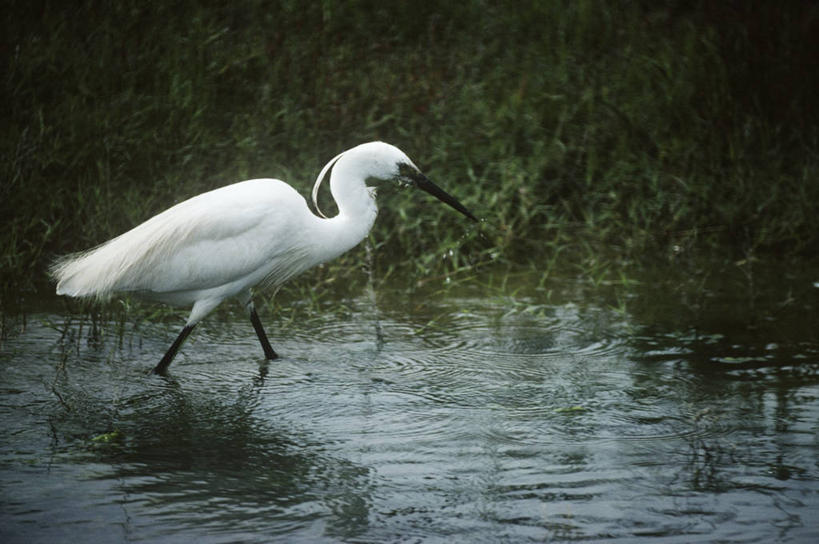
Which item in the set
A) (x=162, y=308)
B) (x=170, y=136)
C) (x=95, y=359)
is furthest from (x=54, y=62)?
(x=95, y=359)

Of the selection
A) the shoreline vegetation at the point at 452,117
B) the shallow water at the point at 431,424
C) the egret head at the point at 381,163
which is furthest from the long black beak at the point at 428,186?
the shoreline vegetation at the point at 452,117

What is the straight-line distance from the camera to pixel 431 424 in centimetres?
369

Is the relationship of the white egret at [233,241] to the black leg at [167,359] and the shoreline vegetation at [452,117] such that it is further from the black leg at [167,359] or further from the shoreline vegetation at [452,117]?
the shoreline vegetation at [452,117]

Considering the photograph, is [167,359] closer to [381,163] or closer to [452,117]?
[381,163]

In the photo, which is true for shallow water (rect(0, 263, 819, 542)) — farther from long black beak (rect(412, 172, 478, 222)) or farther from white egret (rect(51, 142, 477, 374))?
long black beak (rect(412, 172, 478, 222))

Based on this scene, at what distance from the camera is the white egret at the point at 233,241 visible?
14.7ft

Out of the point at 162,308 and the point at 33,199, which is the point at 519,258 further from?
the point at 33,199

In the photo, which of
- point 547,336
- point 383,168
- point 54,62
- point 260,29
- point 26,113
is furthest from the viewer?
point 260,29

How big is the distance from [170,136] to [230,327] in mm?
2415

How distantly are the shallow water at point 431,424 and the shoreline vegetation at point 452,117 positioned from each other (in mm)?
1018

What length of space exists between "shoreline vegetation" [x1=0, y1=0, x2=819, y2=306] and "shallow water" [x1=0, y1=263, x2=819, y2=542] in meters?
1.02

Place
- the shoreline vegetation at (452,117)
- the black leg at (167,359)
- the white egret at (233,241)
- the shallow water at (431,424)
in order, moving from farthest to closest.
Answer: the shoreline vegetation at (452,117)
the white egret at (233,241)
the black leg at (167,359)
the shallow water at (431,424)

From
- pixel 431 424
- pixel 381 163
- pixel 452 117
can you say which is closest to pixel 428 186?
pixel 381 163

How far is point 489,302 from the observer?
563 cm
